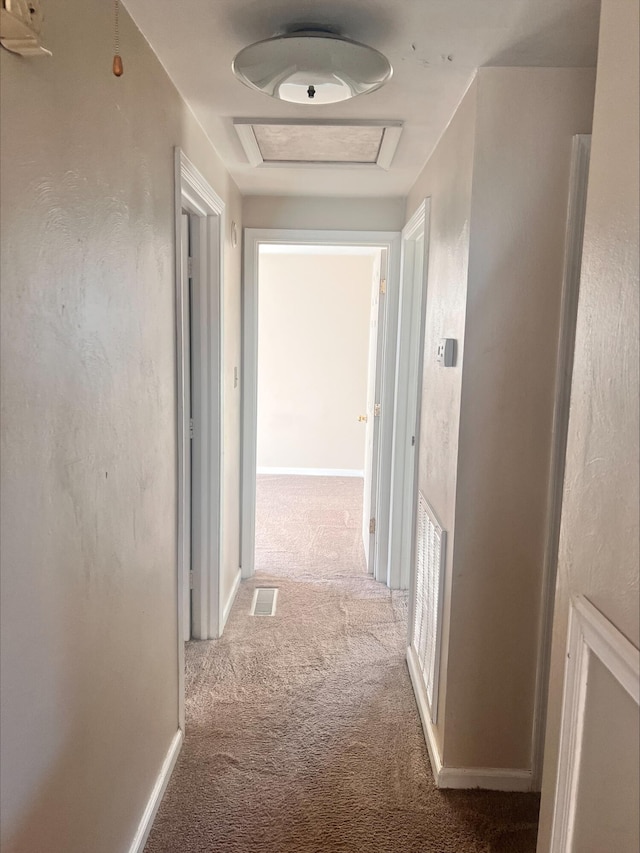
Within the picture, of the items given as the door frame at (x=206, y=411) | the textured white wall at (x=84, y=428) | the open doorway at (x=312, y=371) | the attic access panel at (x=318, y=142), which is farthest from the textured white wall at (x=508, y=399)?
the open doorway at (x=312, y=371)

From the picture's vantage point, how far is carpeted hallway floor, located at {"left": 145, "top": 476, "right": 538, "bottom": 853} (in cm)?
178

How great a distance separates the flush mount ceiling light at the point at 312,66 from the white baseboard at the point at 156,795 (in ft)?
6.87

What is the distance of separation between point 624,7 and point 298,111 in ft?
4.17

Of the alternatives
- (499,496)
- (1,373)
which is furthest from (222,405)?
(1,373)

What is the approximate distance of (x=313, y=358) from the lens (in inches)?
243

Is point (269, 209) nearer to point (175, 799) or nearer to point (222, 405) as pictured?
point (222, 405)

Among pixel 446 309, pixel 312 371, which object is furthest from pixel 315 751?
pixel 312 371

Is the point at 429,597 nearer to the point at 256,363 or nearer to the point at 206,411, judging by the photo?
the point at 206,411

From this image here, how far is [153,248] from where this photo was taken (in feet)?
5.54

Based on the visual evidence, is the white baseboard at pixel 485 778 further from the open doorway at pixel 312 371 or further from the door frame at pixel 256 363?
the open doorway at pixel 312 371

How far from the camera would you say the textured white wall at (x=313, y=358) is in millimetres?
6047

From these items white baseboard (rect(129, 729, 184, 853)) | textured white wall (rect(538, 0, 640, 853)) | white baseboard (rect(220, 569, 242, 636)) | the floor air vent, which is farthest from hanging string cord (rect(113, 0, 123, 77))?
the floor air vent

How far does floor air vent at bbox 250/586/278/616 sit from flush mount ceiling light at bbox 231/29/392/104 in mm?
2491

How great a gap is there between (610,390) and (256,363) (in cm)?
260
